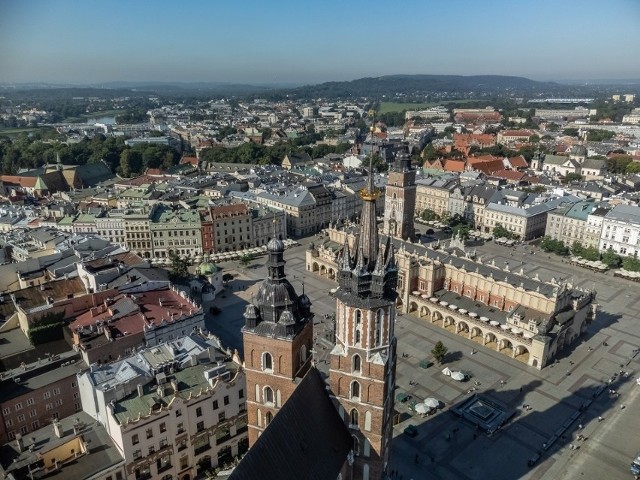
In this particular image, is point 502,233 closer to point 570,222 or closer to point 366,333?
point 570,222

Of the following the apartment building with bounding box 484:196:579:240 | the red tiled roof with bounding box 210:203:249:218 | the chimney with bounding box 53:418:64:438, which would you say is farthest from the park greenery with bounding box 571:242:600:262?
the chimney with bounding box 53:418:64:438

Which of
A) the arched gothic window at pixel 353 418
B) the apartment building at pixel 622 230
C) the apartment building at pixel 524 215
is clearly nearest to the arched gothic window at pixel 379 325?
the arched gothic window at pixel 353 418

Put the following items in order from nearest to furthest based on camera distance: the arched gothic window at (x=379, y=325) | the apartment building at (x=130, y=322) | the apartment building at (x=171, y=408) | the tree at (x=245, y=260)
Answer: the arched gothic window at (x=379, y=325), the apartment building at (x=171, y=408), the apartment building at (x=130, y=322), the tree at (x=245, y=260)

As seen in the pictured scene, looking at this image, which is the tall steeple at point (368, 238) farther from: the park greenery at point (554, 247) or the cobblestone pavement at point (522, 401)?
the park greenery at point (554, 247)

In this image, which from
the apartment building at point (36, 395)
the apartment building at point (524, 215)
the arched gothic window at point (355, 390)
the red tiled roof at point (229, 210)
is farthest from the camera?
the apartment building at point (524, 215)

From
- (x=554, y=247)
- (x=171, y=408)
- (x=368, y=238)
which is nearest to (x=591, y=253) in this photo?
(x=554, y=247)

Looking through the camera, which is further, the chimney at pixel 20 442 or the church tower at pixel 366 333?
the chimney at pixel 20 442

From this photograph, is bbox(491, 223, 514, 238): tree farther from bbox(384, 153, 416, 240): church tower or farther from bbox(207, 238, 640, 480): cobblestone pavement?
bbox(207, 238, 640, 480): cobblestone pavement
